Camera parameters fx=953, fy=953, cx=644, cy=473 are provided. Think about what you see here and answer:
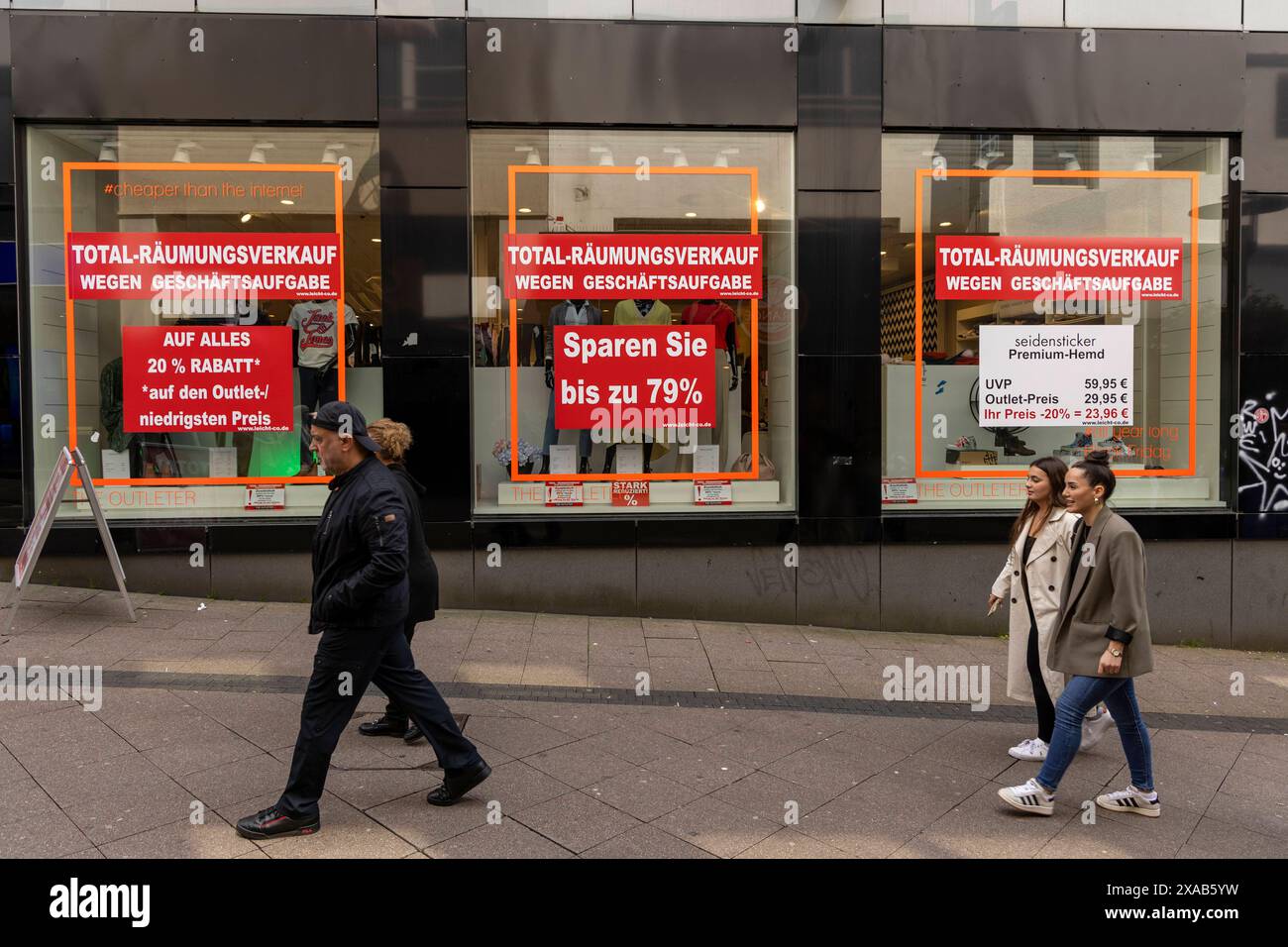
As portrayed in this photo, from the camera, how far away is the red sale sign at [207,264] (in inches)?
320

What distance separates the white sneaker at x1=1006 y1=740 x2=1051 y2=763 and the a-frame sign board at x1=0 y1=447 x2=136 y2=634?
20.5 feet

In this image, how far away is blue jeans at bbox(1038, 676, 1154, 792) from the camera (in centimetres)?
436

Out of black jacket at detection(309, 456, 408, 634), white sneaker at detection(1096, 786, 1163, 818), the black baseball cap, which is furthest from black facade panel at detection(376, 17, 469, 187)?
white sneaker at detection(1096, 786, 1163, 818)

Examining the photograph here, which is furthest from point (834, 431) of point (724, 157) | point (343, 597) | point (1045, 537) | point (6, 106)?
point (6, 106)

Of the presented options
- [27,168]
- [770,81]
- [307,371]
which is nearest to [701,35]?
[770,81]

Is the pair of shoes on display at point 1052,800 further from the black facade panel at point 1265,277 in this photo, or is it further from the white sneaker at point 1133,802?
the black facade panel at point 1265,277

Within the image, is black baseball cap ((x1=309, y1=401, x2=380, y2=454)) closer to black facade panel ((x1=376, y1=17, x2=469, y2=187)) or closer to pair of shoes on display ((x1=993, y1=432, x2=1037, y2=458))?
black facade panel ((x1=376, y1=17, x2=469, y2=187))

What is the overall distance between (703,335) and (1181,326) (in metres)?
4.32

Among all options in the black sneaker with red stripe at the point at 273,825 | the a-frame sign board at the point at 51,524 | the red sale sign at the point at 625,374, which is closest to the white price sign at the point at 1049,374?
the red sale sign at the point at 625,374

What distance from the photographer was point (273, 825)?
3.92 metres

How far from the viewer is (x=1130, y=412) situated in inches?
337

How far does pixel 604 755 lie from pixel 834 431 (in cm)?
411

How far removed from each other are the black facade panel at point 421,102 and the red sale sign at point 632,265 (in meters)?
0.87

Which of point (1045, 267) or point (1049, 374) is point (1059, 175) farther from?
point (1049, 374)
